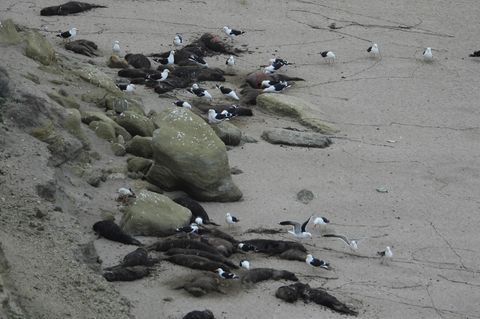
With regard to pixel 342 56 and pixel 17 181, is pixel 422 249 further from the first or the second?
pixel 342 56

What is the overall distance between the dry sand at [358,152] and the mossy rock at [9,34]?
2440mm

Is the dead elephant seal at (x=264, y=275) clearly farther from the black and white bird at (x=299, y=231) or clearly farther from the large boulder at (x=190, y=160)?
the large boulder at (x=190, y=160)

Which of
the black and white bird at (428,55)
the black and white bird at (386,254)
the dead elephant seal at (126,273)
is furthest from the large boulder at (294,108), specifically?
the dead elephant seal at (126,273)

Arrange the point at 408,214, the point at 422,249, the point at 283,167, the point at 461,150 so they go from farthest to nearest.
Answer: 1. the point at 461,150
2. the point at 283,167
3. the point at 408,214
4. the point at 422,249

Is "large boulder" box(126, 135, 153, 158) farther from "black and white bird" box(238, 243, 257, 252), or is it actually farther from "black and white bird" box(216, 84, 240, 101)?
"black and white bird" box(216, 84, 240, 101)

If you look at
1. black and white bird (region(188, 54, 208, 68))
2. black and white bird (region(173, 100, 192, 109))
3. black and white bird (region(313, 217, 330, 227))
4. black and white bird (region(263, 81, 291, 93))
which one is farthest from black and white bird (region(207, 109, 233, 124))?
black and white bird (region(313, 217, 330, 227))

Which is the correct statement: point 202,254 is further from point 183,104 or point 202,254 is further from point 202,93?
point 202,93

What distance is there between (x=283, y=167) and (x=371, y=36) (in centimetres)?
766

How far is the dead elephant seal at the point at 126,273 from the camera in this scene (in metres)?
10.9

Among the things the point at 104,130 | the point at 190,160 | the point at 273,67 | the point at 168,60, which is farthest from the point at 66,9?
the point at 190,160

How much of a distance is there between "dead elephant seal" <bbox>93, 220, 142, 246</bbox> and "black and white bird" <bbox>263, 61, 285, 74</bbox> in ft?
26.1

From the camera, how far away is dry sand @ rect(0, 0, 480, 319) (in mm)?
11742

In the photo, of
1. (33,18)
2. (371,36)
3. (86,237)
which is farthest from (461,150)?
(33,18)

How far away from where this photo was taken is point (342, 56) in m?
21.1
